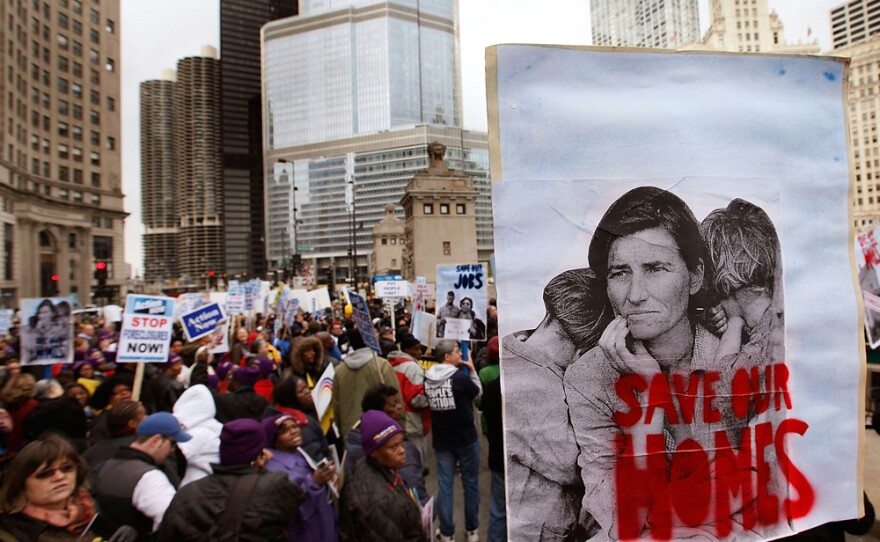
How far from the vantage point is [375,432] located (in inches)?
119

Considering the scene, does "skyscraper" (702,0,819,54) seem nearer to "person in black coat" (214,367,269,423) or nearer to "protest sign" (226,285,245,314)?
"protest sign" (226,285,245,314)

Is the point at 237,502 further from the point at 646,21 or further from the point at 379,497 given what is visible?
the point at 646,21

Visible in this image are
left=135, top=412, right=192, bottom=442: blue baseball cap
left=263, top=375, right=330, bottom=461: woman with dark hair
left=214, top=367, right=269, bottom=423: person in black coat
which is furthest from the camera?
left=214, top=367, right=269, bottom=423: person in black coat

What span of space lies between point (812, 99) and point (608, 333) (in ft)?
4.46

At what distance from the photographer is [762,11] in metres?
99.5

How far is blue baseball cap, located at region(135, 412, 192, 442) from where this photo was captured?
326 centimetres

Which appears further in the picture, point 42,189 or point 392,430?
point 42,189

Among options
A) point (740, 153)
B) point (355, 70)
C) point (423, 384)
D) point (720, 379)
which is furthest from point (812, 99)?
point (355, 70)

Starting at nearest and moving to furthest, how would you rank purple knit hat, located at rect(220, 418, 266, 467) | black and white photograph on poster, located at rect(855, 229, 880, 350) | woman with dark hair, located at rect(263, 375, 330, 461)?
purple knit hat, located at rect(220, 418, 266, 467) → woman with dark hair, located at rect(263, 375, 330, 461) → black and white photograph on poster, located at rect(855, 229, 880, 350)

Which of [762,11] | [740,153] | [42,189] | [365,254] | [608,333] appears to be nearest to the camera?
[608,333]

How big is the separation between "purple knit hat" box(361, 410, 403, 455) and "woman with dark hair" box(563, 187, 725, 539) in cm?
145

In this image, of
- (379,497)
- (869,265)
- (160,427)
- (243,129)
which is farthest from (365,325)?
(243,129)

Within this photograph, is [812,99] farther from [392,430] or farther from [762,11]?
[762,11]

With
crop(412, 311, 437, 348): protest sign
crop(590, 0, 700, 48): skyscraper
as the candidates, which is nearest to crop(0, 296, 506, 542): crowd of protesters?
crop(412, 311, 437, 348): protest sign
